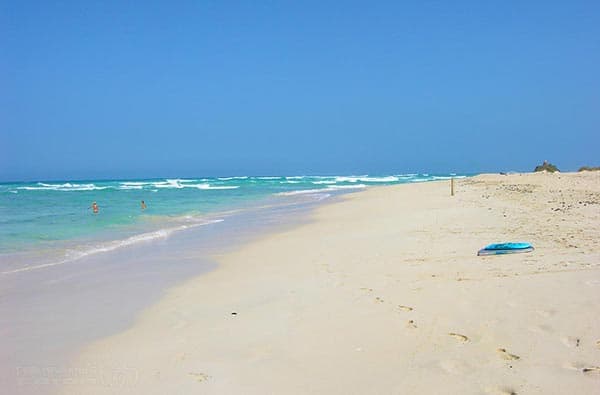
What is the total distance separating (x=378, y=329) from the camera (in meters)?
4.52

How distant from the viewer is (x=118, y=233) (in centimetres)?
1444

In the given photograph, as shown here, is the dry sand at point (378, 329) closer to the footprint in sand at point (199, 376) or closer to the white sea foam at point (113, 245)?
the footprint in sand at point (199, 376)

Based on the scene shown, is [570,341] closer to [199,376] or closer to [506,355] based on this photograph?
[506,355]

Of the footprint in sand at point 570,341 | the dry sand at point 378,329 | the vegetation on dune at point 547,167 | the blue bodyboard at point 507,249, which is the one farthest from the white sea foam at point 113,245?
the vegetation on dune at point 547,167

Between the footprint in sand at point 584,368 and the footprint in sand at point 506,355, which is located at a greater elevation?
the footprint in sand at point 584,368

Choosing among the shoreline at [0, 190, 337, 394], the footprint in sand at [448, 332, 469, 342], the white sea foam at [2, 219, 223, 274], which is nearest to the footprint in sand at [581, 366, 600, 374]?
the footprint in sand at [448, 332, 469, 342]

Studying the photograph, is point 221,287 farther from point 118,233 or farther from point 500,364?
point 118,233

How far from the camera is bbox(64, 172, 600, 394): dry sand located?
3.51 meters

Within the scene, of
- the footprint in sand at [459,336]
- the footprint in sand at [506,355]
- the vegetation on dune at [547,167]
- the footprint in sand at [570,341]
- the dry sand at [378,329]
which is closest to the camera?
the dry sand at [378,329]

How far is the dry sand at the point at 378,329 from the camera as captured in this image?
11.5ft

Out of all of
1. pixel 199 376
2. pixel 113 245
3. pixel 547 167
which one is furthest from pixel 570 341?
pixel 547 167

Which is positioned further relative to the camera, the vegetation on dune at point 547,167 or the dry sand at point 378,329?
the vegetation on dune at point 547,167

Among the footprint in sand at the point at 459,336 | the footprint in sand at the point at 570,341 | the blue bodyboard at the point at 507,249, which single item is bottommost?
the footprint in sand at the point at 459,336

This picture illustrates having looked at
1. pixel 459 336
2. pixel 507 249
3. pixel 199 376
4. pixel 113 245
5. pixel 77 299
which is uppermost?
pixel 507 249
